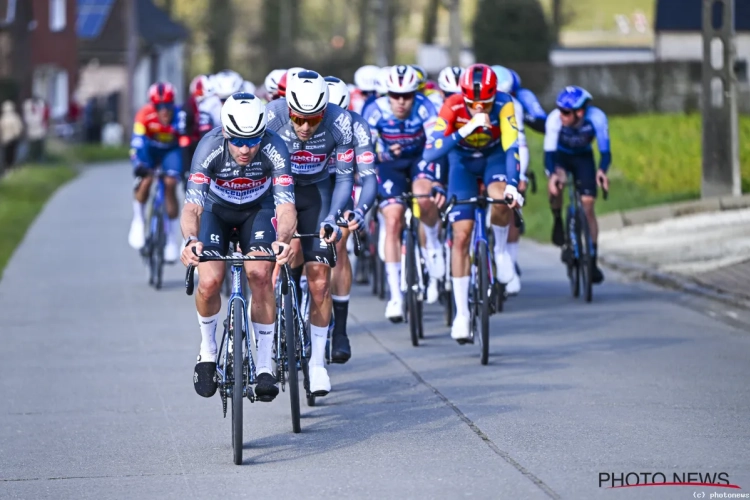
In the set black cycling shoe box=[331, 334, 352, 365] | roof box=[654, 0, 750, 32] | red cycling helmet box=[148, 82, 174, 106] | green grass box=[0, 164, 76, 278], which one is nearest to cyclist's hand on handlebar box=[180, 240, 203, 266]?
black cycling shoe box=[331, 334, 352, 365]

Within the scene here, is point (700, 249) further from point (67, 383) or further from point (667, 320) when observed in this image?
point (67, 383)

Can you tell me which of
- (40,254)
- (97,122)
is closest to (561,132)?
(40,254)

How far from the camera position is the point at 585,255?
46.8 feet

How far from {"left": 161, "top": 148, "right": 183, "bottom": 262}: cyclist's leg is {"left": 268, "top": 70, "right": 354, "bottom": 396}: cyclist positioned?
6820 mm

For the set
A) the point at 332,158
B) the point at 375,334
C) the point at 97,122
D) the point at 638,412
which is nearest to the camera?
the point at 638,412

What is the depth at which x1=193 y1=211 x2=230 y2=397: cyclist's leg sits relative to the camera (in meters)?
8.22

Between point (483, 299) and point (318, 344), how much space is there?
1.85 meters

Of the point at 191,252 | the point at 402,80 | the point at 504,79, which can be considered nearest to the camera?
the point at 191,252

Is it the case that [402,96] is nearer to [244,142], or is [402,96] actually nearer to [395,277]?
[395,277]

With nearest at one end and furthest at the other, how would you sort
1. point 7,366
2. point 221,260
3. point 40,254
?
point 221,260
point 7,366
point 40,254

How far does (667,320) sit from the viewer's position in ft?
43.7

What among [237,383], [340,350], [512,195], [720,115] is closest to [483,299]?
[512,195]

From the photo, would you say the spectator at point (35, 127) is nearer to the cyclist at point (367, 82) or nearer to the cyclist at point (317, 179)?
the cyclist at point (367, 82)

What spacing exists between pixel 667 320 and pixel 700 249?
14.8ft
